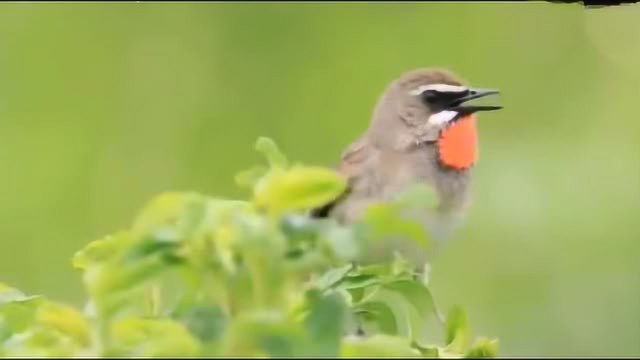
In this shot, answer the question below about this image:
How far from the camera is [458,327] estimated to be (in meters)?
0.92

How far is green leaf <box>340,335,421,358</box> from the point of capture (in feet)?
2.41

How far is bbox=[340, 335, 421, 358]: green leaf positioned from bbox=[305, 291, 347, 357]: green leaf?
0.03m

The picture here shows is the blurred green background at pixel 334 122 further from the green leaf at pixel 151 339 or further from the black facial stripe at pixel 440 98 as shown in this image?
the green leaf at pixel 151 339

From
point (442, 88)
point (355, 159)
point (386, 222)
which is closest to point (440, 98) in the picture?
point (442, 88)

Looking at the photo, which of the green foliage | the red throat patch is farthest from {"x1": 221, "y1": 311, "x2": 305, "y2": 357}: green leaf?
the red throat patch

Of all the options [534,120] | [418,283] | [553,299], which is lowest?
[418,283]

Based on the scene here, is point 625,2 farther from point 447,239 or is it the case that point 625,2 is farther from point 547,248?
point 547,248

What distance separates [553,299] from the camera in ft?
11.1

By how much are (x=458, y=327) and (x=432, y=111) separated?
1.01 meters

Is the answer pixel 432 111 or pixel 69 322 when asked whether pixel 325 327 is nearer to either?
pixel 69 322

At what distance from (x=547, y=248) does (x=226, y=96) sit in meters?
0.92

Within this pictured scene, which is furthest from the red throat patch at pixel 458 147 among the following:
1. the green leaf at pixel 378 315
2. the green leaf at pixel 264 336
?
the green leaf at pixel 264 336

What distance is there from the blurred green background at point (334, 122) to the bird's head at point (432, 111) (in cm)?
119

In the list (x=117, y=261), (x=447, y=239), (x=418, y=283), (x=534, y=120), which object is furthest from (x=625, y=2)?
(x=534, y=120)
